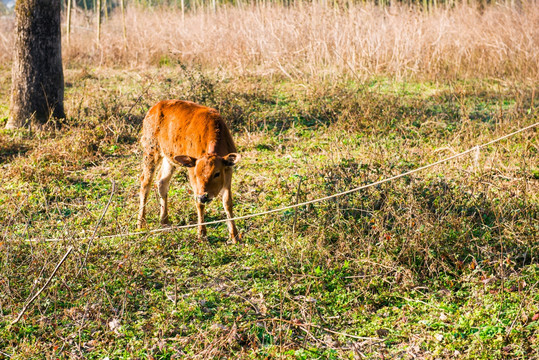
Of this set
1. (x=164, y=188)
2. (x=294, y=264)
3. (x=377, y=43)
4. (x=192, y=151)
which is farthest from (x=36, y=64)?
(x=377, y=43)

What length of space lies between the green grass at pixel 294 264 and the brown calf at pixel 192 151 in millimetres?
404

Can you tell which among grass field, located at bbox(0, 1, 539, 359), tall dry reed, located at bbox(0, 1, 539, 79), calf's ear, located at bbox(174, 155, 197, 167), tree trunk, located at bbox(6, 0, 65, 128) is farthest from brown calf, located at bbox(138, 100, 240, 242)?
tall dry reed, located at bbox(0, 1, 539, 79)

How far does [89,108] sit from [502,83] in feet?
→ 26.6

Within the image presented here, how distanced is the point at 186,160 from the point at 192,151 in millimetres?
456

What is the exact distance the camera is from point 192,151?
5.69m

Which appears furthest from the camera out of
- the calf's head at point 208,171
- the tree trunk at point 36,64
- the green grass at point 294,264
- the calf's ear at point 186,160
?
the tree trunk at point 36,64

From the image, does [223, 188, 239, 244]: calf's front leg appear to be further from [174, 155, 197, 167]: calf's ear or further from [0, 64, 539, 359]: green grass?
[174, 155, 197, 167]: calf's ear

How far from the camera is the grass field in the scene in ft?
13.3

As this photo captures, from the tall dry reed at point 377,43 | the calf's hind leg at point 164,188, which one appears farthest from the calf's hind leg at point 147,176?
the tall dry reed at point 377,43

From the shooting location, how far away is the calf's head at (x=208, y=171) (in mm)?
5113

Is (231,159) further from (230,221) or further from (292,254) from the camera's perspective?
(292,254)

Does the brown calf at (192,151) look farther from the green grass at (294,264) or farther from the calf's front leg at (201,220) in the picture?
the green grass at (294,264)

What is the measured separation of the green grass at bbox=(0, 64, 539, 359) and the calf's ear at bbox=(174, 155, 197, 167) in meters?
0.79

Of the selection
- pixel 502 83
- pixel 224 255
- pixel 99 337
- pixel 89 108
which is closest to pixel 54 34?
pixel 89 108
